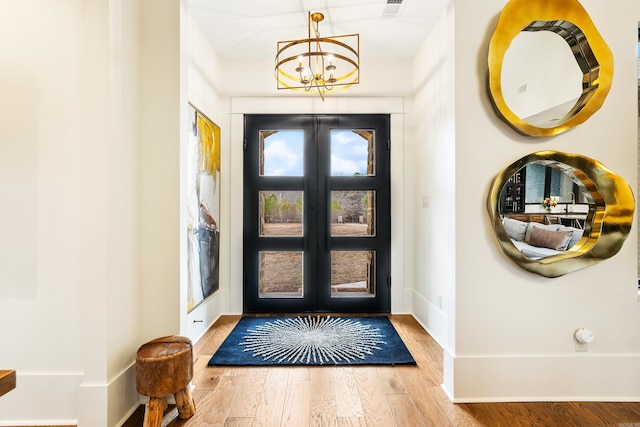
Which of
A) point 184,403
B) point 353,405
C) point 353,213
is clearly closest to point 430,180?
point 353,213

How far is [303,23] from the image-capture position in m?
3.12

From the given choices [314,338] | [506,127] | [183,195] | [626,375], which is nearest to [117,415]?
[183,195]

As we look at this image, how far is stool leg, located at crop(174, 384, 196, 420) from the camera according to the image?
188cm

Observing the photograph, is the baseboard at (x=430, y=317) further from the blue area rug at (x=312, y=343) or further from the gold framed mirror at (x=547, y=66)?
the gold framed mirror at (x=547, y=66)

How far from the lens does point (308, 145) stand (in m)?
3.92

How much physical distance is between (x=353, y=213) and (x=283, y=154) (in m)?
1.07

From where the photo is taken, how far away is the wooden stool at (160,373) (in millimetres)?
1725

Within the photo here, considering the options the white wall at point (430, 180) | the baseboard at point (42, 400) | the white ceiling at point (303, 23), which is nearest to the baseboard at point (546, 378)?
the white wall at point (430, 180)

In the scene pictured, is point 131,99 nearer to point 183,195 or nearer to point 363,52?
point 183,195

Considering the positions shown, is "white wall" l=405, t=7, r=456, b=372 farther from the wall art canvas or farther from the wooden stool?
the wall art canvas

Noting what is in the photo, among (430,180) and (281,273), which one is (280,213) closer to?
(281,273)

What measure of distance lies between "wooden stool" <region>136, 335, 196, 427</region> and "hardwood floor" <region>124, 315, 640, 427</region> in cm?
15

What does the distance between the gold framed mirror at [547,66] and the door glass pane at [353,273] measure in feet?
7.49

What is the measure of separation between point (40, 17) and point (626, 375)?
3974mm
